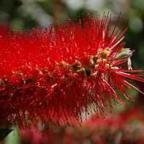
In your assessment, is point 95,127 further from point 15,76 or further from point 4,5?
point 15,76

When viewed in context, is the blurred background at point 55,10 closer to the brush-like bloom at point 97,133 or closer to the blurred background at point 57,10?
the blurred background at point 57,10

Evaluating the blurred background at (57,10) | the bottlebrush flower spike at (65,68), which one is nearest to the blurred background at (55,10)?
the blurred background at (57,10)

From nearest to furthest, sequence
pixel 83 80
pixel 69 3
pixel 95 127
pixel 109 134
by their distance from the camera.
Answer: pixel 83 80 → pixel 109 134 → pixel 95 127 → pixel 69 3

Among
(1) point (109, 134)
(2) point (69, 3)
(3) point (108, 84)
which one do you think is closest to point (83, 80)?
(3) point (108, 84)

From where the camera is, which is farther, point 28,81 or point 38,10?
point 38,10

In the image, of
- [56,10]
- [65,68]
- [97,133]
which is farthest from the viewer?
[56,10]

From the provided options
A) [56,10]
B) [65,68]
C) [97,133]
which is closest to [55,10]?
[56,10]

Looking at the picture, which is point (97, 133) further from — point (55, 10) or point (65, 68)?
point (65, 68)
